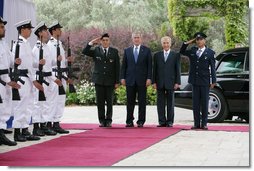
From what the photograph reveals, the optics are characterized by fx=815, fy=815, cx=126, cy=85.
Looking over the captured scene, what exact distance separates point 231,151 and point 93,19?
1983cm

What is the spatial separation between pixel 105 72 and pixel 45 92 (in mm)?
1476

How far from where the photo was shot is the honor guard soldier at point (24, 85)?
10328 mm

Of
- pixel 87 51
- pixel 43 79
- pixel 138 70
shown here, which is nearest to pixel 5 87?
pixel 43 79

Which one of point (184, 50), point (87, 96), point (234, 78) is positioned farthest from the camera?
point (87, 96)

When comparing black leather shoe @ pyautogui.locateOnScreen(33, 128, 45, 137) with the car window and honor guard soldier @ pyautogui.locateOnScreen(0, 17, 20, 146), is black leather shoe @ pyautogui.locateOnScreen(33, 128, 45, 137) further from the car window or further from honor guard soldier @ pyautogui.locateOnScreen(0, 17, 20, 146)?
the car window

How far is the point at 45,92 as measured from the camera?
11.5 metres

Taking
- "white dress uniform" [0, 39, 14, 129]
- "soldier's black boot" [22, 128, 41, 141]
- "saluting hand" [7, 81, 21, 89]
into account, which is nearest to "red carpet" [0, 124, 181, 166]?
A: "soldier's black boot" [22, 128, 41, 141]

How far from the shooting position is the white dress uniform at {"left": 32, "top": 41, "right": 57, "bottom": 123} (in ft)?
36.3

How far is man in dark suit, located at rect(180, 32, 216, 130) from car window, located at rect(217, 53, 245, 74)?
139cm

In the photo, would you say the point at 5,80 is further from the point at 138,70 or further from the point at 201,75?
the point at 201,75

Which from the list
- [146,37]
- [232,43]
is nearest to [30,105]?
[232,43]

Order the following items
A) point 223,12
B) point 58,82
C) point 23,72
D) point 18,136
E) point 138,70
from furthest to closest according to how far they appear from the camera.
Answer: point 223,12, point 138,70, point 58,82, point 18,136, point 23,72

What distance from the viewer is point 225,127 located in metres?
12.6

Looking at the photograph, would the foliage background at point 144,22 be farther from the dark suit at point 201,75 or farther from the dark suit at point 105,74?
the dark suit at point 201,75
